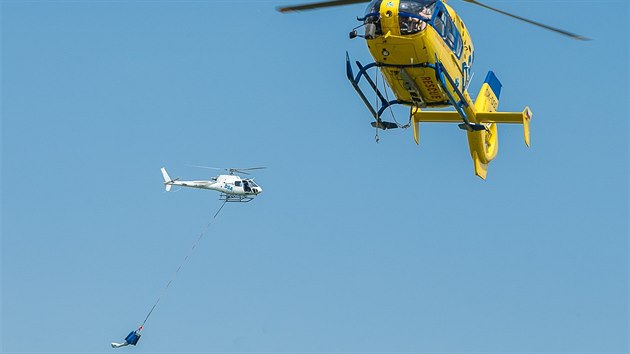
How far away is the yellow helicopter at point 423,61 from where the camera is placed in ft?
103

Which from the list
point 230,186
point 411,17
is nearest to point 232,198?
point 230,186

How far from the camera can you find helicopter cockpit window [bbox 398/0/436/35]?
31156mm

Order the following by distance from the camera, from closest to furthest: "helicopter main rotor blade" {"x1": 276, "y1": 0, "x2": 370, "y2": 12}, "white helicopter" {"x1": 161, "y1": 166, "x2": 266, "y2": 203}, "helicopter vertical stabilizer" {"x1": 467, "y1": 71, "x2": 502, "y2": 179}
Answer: "helicopter main rotor blade" {"x1": 276, "y1": 0, "x2": 370, "y2": 12}
"helicopter vertical stabilizer" {"x1": 467, "y1": 71, "x2": 502, "y2": 179}
"white helicopter" {"x1": 161, "y1": 166, "x2": 266, "y2": 203}

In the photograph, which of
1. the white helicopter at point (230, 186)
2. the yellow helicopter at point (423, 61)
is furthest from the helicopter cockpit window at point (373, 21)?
the white helicopter at point (230, 186)

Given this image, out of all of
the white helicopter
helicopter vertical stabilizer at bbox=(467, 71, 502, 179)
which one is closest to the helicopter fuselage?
helicopter vertical stabilizer at bbox=(467, 71, 502, 179)

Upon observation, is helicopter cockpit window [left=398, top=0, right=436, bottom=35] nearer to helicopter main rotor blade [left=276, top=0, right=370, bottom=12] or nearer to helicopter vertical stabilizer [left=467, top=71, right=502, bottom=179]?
helicopter main rotor blade [left=276, top=0, right=370, bottom=12]

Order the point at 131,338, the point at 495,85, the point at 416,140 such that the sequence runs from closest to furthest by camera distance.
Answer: the point at 416,140, the point at 495,85, the point at 131,338

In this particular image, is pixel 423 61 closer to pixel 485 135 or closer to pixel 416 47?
pixel 416 47

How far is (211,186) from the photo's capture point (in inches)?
2308

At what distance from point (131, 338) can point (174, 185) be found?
63.7 ft

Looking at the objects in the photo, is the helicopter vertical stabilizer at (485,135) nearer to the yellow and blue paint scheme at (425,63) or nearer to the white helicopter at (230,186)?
the yellow and blue paint scheme at (425,63)

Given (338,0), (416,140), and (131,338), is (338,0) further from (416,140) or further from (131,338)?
(131,338)

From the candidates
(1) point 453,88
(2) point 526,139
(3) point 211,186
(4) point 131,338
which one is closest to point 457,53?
(1) point 453,88

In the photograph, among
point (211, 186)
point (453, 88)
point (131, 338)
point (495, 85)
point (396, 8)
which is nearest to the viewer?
point (396, 8)
